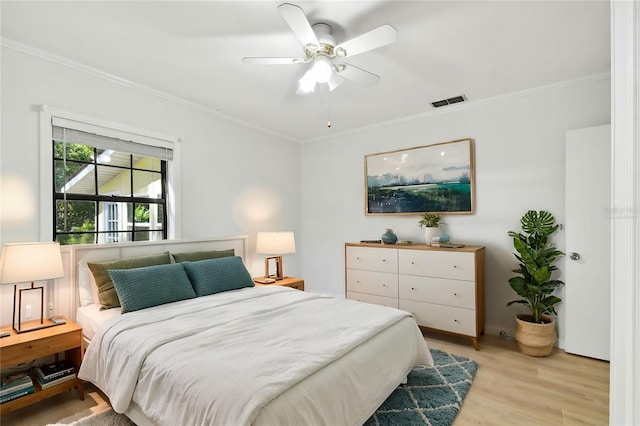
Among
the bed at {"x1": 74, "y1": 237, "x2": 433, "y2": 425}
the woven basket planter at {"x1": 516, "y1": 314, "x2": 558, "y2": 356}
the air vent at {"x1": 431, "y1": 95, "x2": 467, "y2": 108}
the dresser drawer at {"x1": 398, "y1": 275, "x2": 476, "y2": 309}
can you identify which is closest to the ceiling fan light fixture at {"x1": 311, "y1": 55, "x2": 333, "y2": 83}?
the bed at {"x1": 74, "y1": 237, "x2": 433, "y2": 425}

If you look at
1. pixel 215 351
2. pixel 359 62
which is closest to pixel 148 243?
pixel 215 351

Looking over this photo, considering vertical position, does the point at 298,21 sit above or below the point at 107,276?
above

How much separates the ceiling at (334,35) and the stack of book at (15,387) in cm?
241

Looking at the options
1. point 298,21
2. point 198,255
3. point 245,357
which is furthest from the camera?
point 198,255

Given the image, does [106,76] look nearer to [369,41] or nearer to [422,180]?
[369,41]

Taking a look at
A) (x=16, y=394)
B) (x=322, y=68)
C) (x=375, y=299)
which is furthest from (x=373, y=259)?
(x=16, y=394)

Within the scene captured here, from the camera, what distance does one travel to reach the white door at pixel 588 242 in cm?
284

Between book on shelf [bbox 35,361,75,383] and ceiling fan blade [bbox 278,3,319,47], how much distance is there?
109 inches

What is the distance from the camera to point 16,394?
2.07 m

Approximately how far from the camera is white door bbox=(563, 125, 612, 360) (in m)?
2.84

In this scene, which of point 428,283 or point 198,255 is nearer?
point 198,255

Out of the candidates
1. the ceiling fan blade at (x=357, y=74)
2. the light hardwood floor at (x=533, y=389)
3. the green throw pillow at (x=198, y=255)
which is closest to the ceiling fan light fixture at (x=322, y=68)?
the ceiling fan blade at (x=357, y=74)

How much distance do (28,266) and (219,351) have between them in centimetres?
160

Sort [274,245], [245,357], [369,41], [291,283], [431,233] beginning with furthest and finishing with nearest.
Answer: [274,245] → [291,283] → [431,233] → [369,41] → [245,357]
